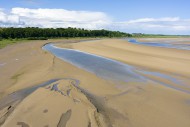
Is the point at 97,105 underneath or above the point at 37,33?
above

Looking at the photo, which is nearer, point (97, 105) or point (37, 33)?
point (97, 105)

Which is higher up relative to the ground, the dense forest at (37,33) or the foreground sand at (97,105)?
the foreground sand at (97,105)

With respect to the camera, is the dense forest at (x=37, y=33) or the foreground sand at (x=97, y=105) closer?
the foreground sand at (x=97, y=105)

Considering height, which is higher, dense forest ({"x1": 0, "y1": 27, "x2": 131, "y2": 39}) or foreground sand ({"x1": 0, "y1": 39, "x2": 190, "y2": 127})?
foreground sand ({"x1": 0, "y1": 39, "x2": 190, "y2": 127})

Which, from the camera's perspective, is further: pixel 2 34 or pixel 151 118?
pixel 2 34

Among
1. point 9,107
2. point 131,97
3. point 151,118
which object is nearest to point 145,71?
point 131,97

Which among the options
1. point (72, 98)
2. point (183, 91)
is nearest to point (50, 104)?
point (72, 98)

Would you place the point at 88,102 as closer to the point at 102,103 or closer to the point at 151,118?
the point at 102,103

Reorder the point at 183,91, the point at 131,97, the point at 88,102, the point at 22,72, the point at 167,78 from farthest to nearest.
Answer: the point at 22,72
the point at 167,78
the point at 183,91
the point at 131,97
the point at 88,102

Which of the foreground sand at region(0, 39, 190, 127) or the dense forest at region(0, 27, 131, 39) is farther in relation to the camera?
the dense forest at region(0, 27, 131, 39)

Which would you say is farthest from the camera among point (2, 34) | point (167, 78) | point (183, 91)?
point (2, 34)
